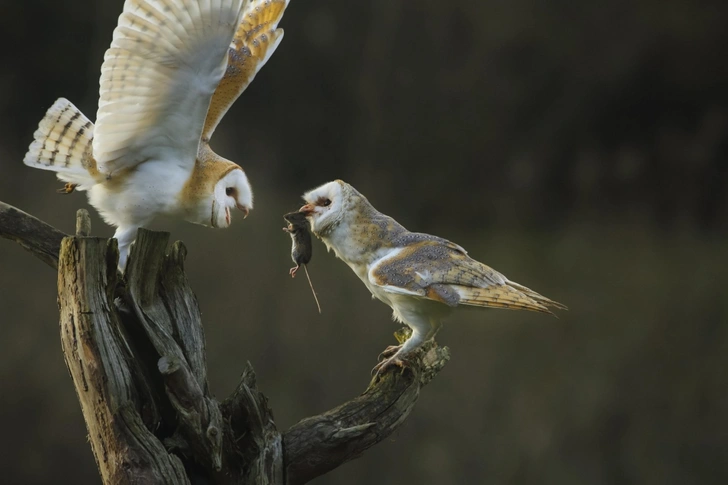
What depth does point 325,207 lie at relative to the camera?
6.17ft

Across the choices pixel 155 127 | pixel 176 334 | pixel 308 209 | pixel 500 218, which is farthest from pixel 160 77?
pixel 500 218

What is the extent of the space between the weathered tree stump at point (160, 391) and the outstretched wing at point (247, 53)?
2.06 feet

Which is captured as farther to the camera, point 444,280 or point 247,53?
point 247,53

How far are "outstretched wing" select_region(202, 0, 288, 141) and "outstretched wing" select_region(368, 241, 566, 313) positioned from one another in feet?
2.57

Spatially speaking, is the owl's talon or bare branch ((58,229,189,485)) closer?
bare branch ((58,229,189,485))

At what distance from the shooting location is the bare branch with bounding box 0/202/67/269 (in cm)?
188

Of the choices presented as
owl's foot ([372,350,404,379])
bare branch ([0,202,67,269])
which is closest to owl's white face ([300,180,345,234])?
owl's foot ([372,350,404,379])

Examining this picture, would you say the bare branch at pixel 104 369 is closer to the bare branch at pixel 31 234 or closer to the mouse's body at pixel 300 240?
the bare branch at pixel 31 234

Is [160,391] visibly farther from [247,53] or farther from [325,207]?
[247,53]

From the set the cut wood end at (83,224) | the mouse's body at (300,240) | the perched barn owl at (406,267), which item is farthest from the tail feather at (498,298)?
the cut wood end at (83,224)

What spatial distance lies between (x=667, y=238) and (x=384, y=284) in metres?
1.85

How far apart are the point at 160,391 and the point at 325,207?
0.59 metres

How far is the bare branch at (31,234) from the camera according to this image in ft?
6.15

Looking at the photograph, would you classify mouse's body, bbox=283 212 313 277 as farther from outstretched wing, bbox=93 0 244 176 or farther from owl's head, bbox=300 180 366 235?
outstretched wing, bbox=93 0 244 176
